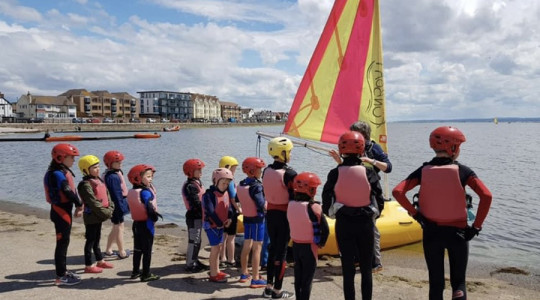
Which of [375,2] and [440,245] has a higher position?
[375,2]

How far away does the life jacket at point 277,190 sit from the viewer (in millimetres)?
6223

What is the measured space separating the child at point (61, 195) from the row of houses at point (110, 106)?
11298 cm

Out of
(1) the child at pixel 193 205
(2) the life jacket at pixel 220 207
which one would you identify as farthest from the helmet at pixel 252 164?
(1) the child at pixel 193 205

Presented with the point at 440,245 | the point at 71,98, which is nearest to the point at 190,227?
the point at 440,245

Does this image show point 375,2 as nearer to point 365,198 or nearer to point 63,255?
point 365,198

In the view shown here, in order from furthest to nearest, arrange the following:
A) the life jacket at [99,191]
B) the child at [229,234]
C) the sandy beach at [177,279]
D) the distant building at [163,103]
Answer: the distant building at [163,103]
the child at [229,234]
the life jacket at [99,191]
the sandy beach at [177,279]

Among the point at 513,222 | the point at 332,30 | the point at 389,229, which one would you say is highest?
the point at 332,30

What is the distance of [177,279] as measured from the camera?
7.20m

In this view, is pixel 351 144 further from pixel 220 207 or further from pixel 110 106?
pixel 110 106

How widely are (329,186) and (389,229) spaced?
5013 millimetres

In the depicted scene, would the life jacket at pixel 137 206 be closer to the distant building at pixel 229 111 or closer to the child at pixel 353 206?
the child at pixel 353 206

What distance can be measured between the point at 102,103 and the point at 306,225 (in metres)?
139

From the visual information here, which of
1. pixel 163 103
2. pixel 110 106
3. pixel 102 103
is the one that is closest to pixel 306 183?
pixel 102 103

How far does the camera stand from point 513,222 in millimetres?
15438
